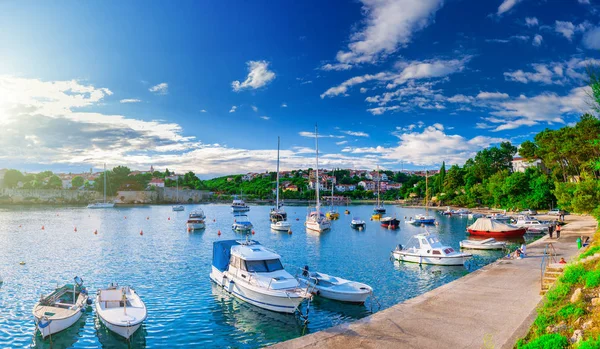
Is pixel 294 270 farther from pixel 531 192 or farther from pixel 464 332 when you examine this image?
pixel 531 192

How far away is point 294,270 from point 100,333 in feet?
48.9

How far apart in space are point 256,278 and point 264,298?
130cm

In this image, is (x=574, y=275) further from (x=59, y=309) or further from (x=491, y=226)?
(x=491, y=226)

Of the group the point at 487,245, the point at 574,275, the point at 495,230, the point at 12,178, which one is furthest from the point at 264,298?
the point at 12,178

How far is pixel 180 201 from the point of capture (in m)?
175

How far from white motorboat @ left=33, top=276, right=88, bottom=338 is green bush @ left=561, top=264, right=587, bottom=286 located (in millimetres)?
19542

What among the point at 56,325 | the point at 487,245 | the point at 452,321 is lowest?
the point at 56,325

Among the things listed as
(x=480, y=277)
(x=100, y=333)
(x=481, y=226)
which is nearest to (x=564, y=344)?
(x=480, y=277)

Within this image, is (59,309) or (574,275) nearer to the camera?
(574,275)

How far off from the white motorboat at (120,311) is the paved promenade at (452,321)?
683cm

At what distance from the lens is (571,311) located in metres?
10.4

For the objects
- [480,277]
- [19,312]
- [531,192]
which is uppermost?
[531,192]

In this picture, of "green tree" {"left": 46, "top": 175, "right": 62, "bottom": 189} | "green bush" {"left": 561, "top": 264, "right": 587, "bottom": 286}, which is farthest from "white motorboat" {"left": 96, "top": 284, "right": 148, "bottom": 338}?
"green tree" {"left": 46, "top": 175, "right": 62, "bottom": 189}

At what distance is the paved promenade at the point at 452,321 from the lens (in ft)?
37.7
